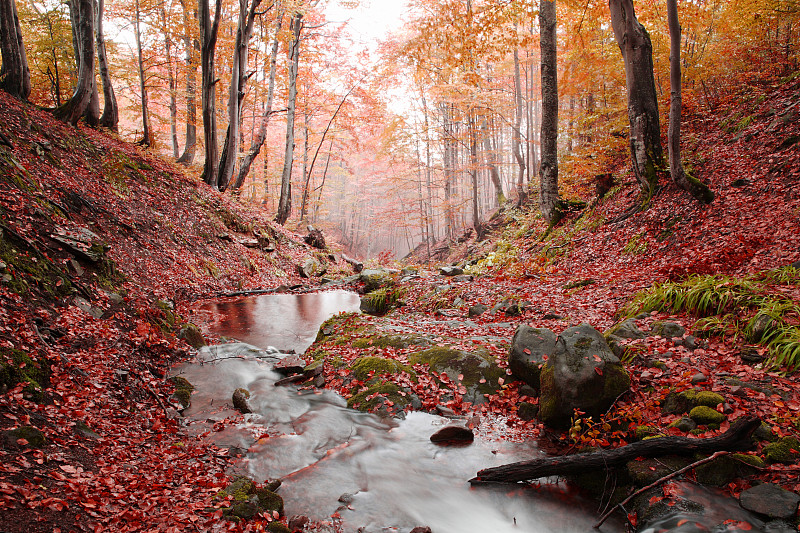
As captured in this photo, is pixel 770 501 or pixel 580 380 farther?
pixel 580 380

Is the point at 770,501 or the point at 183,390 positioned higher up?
the point at 183,390

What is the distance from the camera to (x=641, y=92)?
9.39 metres

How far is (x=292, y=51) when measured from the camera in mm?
18500

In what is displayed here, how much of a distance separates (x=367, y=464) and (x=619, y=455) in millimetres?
2573

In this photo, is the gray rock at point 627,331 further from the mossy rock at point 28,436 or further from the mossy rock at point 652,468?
the mossy rock at point 28,436

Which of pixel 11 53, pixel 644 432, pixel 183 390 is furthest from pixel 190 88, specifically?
pixel 644 432

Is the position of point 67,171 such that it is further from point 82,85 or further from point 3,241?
point 3,241

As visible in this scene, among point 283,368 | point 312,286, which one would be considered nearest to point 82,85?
point 312,286

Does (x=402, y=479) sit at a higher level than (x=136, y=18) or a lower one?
lower

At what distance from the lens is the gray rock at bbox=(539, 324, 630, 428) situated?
179 inches

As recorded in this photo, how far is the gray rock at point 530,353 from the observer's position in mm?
Answer: 5418

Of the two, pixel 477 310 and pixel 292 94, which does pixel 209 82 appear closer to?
pixel 292 94

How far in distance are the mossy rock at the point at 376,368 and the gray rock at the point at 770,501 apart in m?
3.88

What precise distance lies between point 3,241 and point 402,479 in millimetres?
5803
